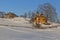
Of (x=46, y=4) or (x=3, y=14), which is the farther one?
(x=3, y=14)

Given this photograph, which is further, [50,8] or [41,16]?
[50,8]

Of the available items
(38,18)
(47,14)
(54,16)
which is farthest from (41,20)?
(54,16)

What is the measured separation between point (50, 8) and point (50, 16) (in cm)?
180

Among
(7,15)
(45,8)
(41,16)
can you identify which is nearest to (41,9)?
(45,8)

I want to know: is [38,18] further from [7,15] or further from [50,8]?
[7,15]

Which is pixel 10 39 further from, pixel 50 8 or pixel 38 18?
pixel 50 8

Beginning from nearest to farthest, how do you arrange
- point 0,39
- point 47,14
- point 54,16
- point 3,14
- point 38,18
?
1. point 0,39
2. point 38,18
3. point 47,14
4. point 54,16
5. point 3,14

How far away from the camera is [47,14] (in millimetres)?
37688

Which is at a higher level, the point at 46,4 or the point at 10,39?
the point at 46,4

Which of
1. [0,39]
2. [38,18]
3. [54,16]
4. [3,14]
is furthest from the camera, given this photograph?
[3,14]

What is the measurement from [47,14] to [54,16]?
3433mm

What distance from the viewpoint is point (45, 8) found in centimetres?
3809

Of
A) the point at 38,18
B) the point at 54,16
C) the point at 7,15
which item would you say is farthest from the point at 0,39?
the point at 7,15

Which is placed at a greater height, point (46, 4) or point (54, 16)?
point (46, 4)
